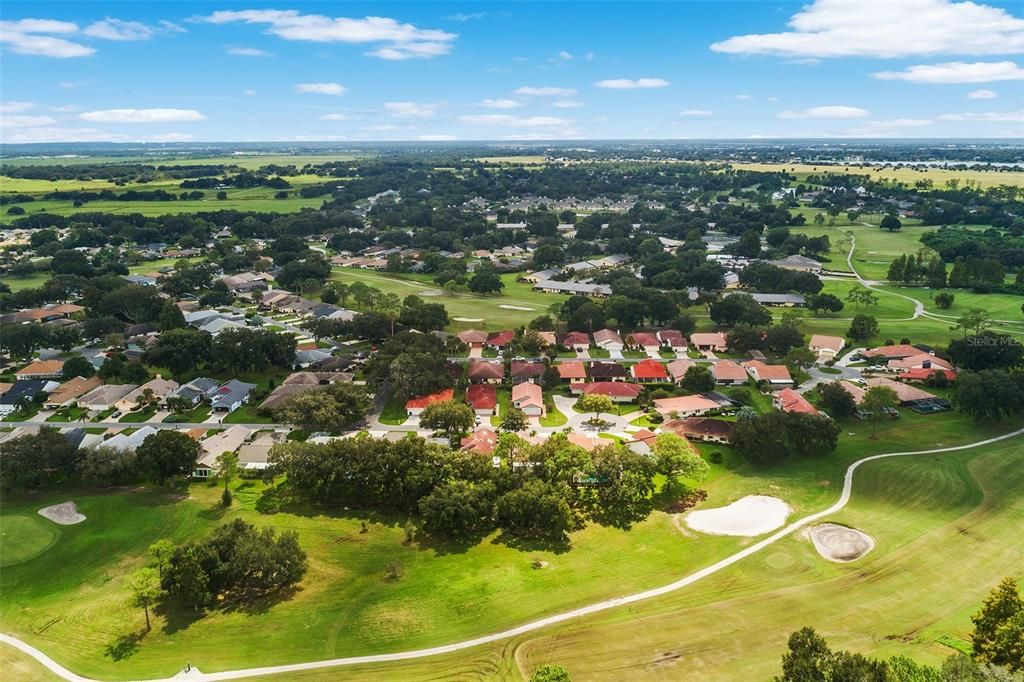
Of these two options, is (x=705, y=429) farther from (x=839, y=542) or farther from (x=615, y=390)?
(x=839, y=542)

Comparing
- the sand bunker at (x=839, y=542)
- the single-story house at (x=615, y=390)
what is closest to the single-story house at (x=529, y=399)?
the single-story house at (x=615, y=390)

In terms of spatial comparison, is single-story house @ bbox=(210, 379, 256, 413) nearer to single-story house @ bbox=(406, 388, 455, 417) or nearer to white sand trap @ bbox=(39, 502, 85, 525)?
white sand trap @ bbox=(39, 502, 85, 525)

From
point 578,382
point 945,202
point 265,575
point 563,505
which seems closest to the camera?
point 265,575

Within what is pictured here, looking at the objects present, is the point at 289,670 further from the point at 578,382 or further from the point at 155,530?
the point at 578,382

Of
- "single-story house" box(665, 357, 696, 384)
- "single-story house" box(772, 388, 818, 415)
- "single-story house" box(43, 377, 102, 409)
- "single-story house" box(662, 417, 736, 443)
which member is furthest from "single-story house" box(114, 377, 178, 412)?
"single-story house" box(772, 388, 818, 415)

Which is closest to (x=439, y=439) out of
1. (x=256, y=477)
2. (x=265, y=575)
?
(x=256, y=477)

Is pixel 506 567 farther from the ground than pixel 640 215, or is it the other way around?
pixel 640 215
